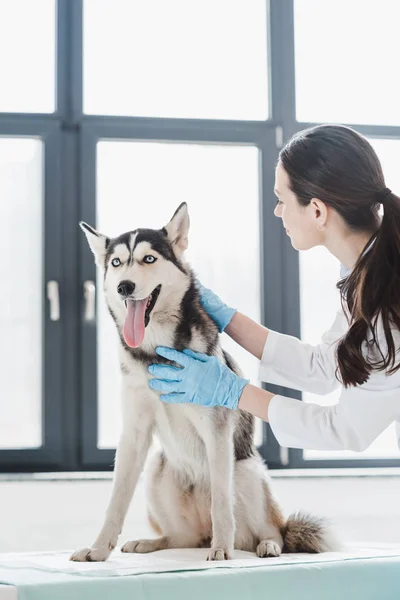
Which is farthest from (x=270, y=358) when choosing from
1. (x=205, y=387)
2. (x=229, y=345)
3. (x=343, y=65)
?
(x=343, y=65)

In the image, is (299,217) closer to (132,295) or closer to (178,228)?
(178,228)

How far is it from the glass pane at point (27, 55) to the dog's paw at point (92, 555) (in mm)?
1655

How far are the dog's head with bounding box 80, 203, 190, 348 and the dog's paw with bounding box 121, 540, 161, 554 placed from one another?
0.50 metres

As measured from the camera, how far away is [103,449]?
234 centimetres

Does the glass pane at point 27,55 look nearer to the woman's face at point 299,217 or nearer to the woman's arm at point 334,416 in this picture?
the woman's face at point 299,217

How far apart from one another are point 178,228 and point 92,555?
0.75 m

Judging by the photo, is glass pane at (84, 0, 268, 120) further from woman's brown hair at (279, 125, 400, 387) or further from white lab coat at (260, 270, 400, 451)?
white lab coat at (260, 270, 400, 451)

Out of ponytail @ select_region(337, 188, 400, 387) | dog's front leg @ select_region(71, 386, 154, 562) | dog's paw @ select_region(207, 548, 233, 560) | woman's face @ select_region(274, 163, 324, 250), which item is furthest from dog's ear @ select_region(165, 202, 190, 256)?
dog's paw @ select_region(207, 548, 233, 560)

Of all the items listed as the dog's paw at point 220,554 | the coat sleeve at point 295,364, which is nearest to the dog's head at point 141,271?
the coat sleeve at point 295,364

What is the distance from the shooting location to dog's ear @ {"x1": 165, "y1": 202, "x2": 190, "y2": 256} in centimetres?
159

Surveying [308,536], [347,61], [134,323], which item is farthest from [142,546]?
[347,61]

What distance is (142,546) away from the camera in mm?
1590

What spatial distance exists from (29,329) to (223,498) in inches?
47.0

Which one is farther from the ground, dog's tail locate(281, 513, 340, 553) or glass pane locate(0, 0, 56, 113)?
glass pane locate(0, 0, 56, 113)
